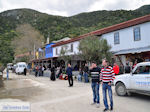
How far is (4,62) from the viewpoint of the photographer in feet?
56.2

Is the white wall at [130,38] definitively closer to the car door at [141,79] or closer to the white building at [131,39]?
the white building at [131,39]

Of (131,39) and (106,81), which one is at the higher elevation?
(131,39)

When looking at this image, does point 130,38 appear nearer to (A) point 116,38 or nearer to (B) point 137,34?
(B) point 137,34

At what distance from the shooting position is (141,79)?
6797 millimetres

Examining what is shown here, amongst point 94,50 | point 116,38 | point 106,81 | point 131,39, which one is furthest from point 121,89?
point 116,38

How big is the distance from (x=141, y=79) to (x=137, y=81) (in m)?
0.24

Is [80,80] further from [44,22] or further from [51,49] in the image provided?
[44,22]

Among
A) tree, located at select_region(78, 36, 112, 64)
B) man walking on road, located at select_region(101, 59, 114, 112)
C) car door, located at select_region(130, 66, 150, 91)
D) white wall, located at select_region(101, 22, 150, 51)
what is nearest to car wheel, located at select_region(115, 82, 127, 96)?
car door, located at select_region(130, 66, 150, 91)


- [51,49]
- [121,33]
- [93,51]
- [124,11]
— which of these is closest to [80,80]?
[93,51]

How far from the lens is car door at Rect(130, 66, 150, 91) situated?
6.60 meters

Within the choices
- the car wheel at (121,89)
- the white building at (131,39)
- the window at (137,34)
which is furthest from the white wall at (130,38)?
the car wheel at (121,89)

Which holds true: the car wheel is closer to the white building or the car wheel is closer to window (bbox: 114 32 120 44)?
the white building

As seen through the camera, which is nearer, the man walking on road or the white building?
the man walking on road

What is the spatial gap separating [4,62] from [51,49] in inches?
640
